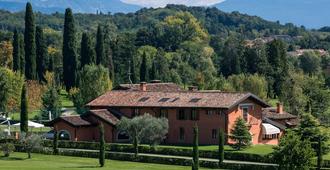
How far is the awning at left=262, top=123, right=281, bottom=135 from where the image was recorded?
86.2 metres

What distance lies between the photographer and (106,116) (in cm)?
8588

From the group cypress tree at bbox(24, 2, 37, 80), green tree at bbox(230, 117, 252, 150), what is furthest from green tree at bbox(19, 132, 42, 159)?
cypress tree at bbox(24, 2, 37, 80)

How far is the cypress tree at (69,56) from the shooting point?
429ft

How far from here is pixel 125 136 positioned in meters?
85.8

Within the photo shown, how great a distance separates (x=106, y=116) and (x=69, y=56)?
154 feet

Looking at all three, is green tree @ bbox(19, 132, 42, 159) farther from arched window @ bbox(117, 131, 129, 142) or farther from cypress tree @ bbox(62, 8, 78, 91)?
A: cypress tree @ bbox(62, 8, 78, 91)

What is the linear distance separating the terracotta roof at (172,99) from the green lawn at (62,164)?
15.7 metres

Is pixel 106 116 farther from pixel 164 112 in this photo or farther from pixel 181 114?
pixel 181 114

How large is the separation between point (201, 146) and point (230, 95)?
289 inches

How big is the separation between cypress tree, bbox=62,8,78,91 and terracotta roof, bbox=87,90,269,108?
131ft

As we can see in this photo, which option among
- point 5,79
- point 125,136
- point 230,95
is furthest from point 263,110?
point 5,79

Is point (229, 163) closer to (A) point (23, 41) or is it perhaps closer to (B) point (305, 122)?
(B) point (305, 122)

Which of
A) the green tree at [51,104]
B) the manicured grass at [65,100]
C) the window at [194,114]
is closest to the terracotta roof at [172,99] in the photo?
the window at [194,114]

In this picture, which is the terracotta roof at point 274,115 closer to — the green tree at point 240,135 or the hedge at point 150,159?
the green tree at point 240,135
